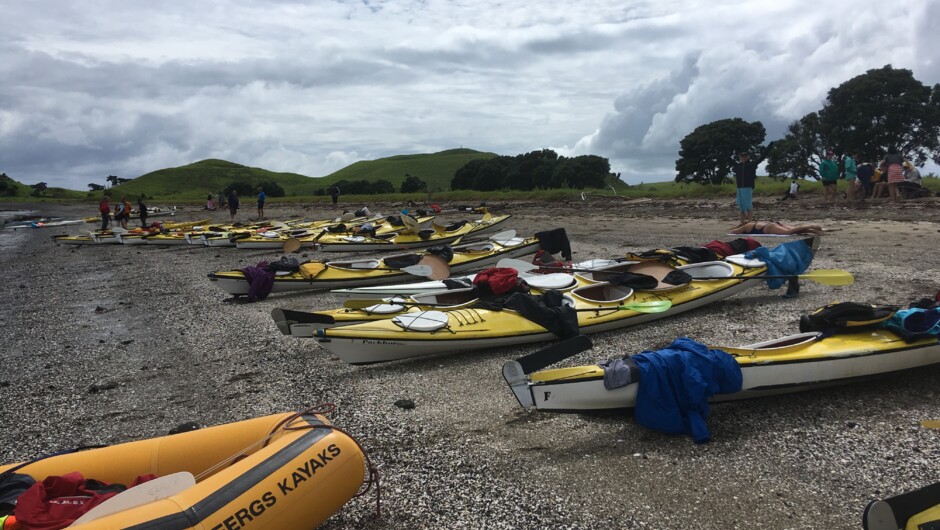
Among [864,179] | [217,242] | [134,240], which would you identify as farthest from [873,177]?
[134,240]

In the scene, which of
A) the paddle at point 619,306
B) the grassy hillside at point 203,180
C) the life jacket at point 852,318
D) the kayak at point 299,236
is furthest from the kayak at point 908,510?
the grassy hillside at point 203,180

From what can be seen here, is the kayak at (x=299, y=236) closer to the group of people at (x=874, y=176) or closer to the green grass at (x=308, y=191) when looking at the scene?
the group of people at (x=874, y=176)

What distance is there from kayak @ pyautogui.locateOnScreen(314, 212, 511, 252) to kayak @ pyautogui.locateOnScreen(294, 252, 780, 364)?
767 cm

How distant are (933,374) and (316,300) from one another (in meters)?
7.70

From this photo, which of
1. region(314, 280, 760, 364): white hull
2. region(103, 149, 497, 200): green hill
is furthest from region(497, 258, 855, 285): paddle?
region(103, 149, 497, 200): green hill

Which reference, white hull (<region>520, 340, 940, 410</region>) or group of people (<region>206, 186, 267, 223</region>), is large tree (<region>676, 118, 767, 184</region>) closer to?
group of people (<region>206, 186, 267, 223</region>)

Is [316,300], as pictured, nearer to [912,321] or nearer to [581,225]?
[912,321]

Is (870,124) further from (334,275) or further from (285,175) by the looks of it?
(285,175)

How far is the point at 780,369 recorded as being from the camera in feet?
14.3

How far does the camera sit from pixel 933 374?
4.88 metres

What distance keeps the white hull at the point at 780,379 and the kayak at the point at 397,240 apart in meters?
10.5

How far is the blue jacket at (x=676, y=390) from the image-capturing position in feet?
13.3

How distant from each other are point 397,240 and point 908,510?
1271 cm

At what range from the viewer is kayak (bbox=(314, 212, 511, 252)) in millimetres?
14430
